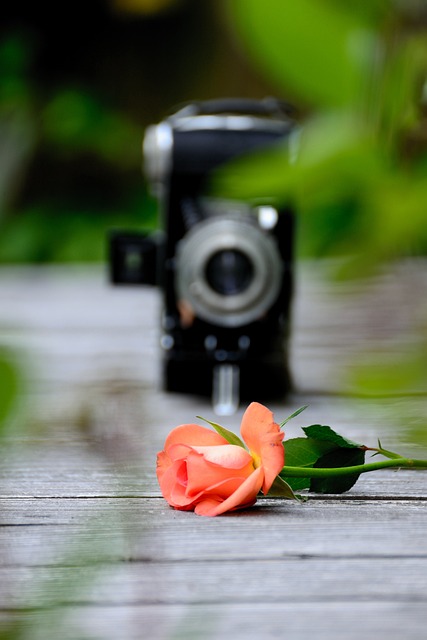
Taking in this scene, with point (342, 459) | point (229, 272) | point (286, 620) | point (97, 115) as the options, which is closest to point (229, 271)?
point (229, 272)

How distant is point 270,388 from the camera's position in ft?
2.87

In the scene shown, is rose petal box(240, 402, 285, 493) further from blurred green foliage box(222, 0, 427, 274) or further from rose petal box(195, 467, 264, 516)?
blurred green foliage box(222, 0, 427, 274)

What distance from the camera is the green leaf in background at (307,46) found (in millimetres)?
113

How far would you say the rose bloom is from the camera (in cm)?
43

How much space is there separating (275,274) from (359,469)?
38 cm

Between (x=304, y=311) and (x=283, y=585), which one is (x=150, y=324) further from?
(x=283, y=585)

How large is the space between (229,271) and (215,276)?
0.04ft

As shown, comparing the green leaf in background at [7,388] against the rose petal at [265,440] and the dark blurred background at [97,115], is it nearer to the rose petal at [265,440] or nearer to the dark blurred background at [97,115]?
the dark blurred background at [97,115]

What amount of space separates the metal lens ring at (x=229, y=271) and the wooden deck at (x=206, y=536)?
10cm

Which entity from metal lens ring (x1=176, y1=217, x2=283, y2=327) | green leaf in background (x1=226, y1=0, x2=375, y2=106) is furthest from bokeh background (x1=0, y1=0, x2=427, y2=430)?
metal lens ring (x1=176, y1=217, x2=283, y2=327)

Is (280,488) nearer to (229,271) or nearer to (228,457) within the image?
(228,457)

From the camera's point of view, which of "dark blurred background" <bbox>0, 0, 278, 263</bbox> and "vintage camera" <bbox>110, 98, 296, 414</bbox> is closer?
"dark blurred background" <bbox>0, 0, 278, 263</bbox>

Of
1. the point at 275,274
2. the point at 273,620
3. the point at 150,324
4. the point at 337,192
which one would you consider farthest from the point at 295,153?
the point at 150,324

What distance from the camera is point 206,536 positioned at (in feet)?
1.54
